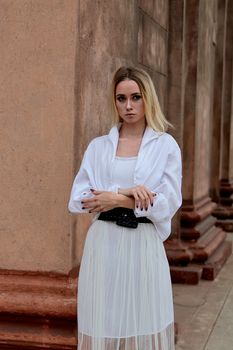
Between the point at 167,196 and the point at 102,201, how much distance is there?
331 millimetres

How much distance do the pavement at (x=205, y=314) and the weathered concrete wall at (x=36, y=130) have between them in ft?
4.79

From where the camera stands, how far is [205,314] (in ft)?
18.0

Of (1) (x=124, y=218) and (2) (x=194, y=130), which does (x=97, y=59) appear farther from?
(2) (x=194, y=130)

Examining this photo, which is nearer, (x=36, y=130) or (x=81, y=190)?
(x=81, y=190)

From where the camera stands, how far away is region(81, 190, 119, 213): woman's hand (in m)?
2.99

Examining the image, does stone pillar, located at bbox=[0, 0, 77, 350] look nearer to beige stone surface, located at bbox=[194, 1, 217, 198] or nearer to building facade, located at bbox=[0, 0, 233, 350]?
building facade, located at bbox=[0, 0, 233, 350]

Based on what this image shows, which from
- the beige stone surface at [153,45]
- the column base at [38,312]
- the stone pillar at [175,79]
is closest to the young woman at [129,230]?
the column base at [38,312]

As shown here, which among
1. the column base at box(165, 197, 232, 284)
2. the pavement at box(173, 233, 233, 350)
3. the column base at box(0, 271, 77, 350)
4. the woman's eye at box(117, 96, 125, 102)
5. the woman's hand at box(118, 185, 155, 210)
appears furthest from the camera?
the column base at box(165, 197, 232, 284)

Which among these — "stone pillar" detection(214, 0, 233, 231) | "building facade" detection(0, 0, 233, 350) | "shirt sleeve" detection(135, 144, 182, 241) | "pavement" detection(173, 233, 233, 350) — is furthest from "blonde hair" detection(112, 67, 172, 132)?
"stone pillar" detection(214, 0, 233, 231)

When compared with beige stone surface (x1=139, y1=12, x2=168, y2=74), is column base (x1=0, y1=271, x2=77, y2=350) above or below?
below

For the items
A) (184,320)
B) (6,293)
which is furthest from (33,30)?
(184,320)

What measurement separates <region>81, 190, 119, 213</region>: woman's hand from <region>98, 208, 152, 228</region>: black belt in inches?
3.2

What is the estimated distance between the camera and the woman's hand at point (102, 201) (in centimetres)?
299

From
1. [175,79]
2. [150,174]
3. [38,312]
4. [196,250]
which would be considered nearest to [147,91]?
[150,174]
